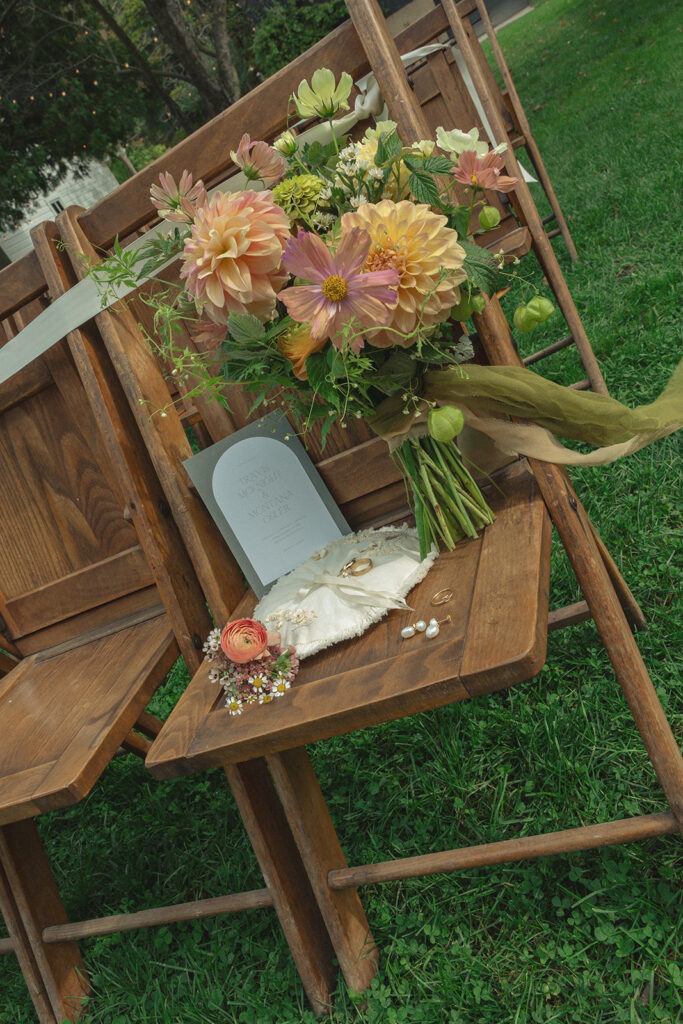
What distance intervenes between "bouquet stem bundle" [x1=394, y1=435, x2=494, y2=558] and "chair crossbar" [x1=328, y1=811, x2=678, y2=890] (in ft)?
1.77

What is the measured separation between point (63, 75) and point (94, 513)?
824 centimetres

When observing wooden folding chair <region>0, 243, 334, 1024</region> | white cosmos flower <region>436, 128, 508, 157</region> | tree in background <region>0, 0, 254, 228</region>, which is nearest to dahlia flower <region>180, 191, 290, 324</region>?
white cosmos flower <region>436, 128, 508, 157</region>

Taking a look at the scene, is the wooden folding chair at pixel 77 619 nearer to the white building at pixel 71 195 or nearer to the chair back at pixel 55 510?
the chair back at pixel 55 510

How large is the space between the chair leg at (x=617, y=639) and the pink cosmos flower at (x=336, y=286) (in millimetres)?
430

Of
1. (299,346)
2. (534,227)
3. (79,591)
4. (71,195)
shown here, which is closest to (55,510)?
(79,591)

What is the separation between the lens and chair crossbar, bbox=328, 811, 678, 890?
4.96 ft

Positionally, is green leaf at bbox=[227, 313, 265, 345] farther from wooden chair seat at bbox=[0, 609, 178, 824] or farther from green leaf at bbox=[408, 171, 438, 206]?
wooden chair seat at bbox=[0, 609, 178, 824]

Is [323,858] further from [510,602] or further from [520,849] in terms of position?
[510,602]

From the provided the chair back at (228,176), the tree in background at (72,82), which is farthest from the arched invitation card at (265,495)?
the tree in background at (72,82)

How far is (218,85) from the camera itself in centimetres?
829

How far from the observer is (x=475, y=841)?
2.06 metres

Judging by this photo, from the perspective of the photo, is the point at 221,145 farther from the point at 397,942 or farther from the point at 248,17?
the point at 248,17

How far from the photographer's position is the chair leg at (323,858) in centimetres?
176

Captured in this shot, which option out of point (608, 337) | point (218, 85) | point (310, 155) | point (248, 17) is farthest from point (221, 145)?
point (248, 17)
